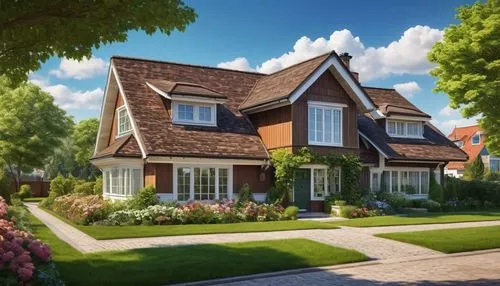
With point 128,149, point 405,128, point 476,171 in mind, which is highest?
point 405,128

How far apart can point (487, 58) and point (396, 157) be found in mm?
9104

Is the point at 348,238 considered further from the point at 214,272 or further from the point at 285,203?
the point at 285,203

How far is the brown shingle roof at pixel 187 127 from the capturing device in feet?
76.7

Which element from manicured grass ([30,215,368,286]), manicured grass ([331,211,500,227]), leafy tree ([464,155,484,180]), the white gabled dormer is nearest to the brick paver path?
manicured grass ([30,215,368,286])

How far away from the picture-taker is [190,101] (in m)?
25.3

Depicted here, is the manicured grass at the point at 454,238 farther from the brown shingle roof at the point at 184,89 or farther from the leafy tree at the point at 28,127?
the leafy tree at the point at 28,127

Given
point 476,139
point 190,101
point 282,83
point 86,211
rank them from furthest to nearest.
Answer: point 476,139
point 282,83
point 190,101
point 86,211

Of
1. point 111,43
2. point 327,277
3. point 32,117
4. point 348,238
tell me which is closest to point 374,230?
point 348,238

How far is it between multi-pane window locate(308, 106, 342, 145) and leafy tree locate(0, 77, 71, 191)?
102ft

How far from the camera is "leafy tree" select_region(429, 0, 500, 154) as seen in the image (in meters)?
19.6

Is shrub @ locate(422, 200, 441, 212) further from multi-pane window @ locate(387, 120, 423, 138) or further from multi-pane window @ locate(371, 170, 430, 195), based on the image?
multi-pane window @ locate(387, 120, 423, 138)

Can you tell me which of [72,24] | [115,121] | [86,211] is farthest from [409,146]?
[72,24]

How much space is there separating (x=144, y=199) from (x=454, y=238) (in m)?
12.7

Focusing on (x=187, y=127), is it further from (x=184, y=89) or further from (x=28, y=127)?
(x=28, y=127)
